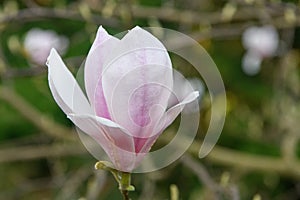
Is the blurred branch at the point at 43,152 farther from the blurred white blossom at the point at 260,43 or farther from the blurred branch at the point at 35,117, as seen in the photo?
the blurred white blossom at the point at 260,43

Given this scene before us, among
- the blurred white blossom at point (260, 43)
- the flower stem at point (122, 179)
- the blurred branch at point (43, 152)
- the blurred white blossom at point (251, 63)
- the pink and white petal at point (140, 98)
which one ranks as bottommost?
the blurred branch at point (43, 152)

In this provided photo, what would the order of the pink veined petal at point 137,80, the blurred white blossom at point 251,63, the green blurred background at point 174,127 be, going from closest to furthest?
the pink veined petal at point 137,80 → the green blurred background at point 174,127 → the blurred white blossom at point 251,63

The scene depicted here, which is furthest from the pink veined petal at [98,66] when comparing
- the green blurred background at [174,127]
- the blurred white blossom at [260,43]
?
the blurred white blossom at [260,43]

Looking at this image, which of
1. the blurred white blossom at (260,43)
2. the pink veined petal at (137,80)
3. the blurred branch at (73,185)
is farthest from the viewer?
the blurred white blossom at (260,43)

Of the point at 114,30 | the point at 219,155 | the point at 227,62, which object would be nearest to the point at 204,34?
the point at 114,30

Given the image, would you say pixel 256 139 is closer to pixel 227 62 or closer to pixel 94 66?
pixel 227 62

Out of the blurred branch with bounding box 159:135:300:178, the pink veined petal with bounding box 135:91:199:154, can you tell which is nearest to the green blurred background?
the blurred branch with bounding box 159:135:300:178

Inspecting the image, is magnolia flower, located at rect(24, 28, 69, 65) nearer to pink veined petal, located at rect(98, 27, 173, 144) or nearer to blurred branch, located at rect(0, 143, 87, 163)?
blurred branch, located at rect(0, 143, 87, 163)
